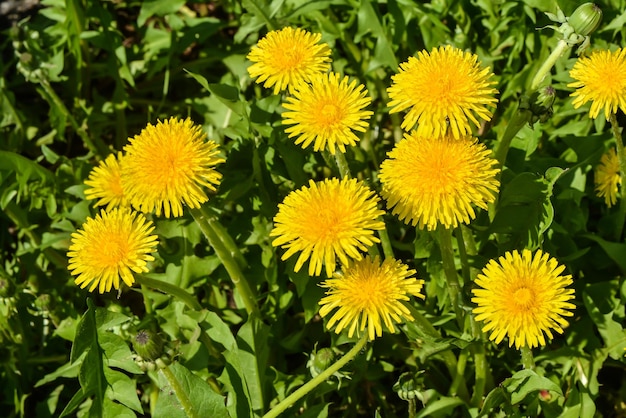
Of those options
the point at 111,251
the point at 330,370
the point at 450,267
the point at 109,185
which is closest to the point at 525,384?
the point at 450,267

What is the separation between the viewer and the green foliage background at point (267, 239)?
1.98 metres

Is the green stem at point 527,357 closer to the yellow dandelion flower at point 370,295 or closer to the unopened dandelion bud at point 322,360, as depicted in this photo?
the yellow dandelion flower at point 370,295

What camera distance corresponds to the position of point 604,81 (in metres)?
1.83

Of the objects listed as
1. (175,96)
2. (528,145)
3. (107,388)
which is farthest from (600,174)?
(175,96)

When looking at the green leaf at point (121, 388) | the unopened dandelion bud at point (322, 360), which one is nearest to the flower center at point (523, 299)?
the unopened dandelion bud at point (322, 360)

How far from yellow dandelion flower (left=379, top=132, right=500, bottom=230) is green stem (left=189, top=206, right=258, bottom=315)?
52cm

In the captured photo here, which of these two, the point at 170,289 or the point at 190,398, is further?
the point at 170,289

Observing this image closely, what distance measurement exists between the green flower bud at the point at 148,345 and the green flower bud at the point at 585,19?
1.30 m

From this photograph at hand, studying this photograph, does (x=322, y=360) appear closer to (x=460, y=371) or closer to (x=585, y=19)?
(x=460, y=371)

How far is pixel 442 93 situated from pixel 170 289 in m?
0.93

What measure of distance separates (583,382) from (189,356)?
3.82ft

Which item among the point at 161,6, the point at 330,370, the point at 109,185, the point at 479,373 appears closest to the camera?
the point at 330,370

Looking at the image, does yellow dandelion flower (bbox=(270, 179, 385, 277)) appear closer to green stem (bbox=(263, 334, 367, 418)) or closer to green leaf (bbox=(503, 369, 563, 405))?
green stem (bbox=(263, 334, 367, 418))

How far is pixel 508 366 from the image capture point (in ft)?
7.17
